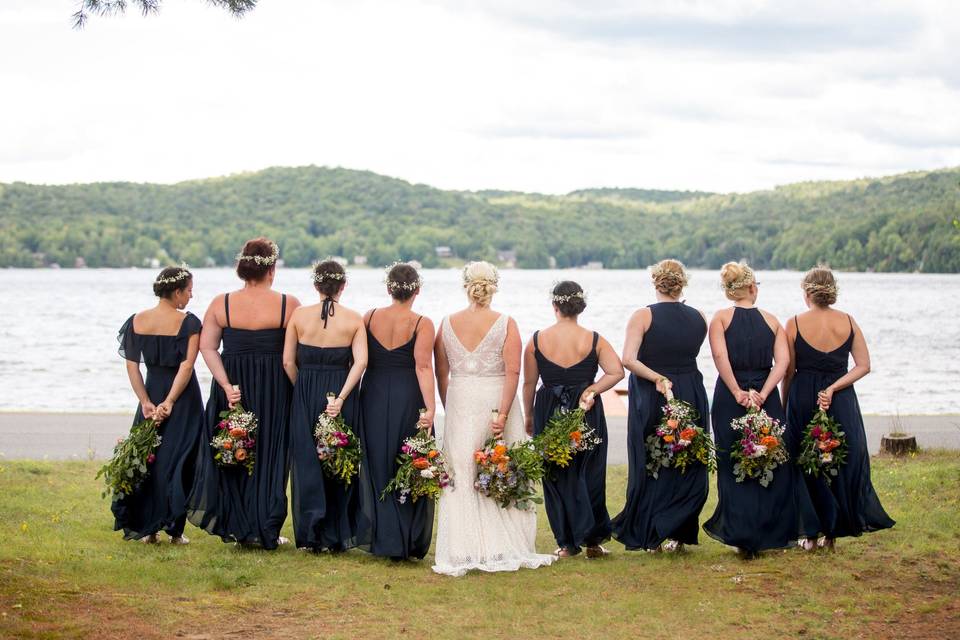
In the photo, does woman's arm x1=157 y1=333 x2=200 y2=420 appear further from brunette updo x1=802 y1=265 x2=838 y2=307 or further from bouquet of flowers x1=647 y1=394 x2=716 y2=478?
brunette updo x1=802 y1=265 x2=838 y2=307

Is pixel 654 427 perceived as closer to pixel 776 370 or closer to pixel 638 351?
pixel 638 351

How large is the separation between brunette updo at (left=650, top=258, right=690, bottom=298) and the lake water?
2.68 feet

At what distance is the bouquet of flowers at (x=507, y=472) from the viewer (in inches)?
296

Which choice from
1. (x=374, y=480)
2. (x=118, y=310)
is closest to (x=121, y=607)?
(x=374, y=480)

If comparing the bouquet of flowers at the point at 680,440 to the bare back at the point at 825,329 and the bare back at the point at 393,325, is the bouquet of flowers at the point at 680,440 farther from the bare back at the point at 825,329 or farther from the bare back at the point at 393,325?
the bare back at the point at 393,325

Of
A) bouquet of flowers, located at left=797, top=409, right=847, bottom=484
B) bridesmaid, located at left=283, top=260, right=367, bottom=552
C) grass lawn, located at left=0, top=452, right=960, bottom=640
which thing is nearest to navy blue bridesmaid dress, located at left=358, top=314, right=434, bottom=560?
bridesmaid, located at left=283, top=260, right=367, bottom=552

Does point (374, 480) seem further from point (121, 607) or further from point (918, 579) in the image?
point (918, 579)

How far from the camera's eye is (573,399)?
7.84m

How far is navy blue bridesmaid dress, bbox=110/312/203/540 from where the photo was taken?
7953 millimetres

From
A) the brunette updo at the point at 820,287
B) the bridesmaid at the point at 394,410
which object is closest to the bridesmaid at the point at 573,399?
the bridesmaid at the point at 394,410

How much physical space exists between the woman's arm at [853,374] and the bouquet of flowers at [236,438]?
13.2ft

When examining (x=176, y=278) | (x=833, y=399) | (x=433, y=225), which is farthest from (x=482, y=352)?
(x=433, y=225)

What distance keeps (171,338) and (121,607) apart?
2.28 metres

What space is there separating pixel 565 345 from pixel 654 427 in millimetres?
870
